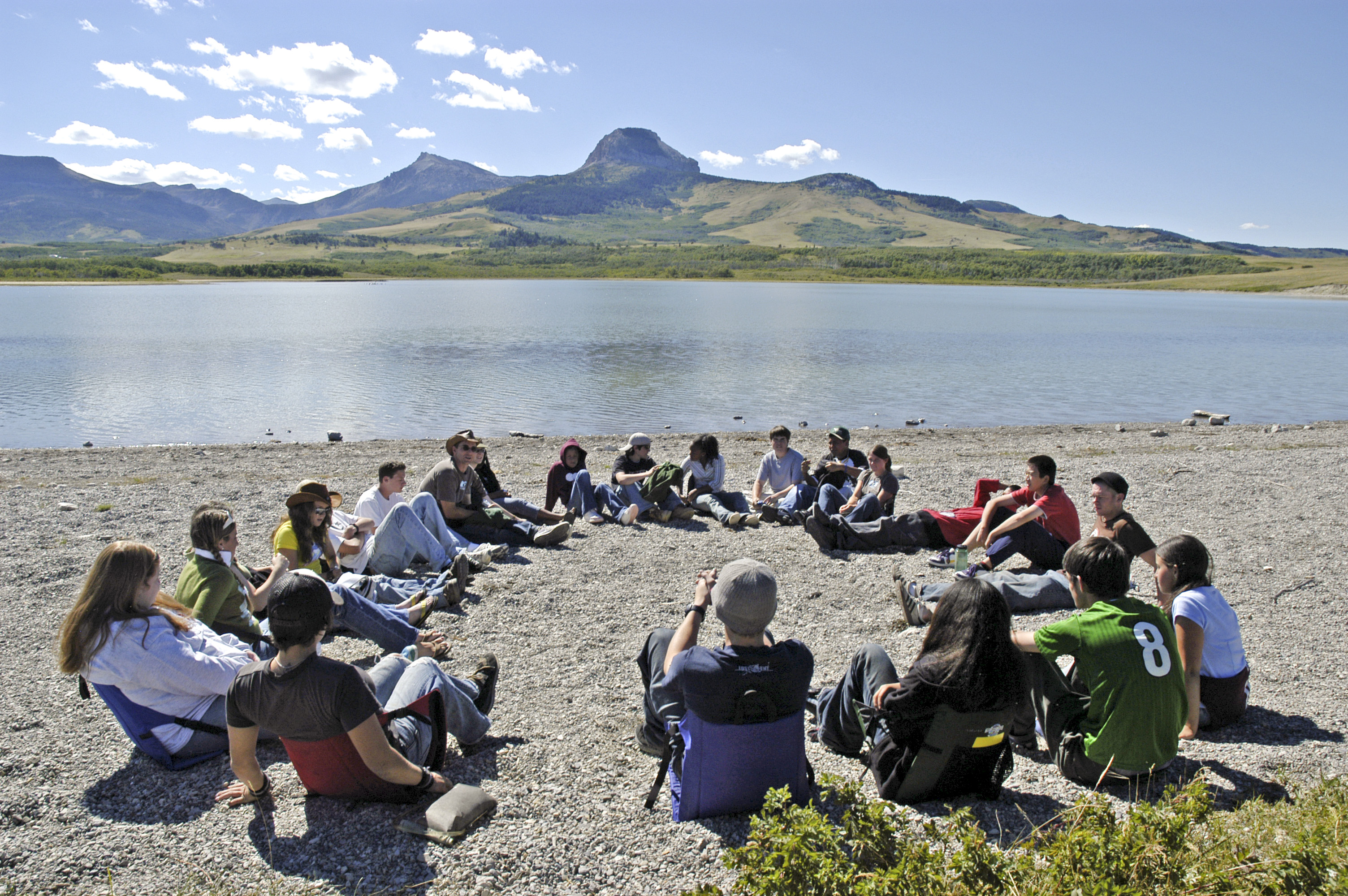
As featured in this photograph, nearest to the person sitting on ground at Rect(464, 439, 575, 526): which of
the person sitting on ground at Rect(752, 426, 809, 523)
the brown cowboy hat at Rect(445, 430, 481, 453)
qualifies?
the brown cowboy hat at Rect(445, 430, 481, 453)

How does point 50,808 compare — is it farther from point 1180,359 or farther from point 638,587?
point 1180,359

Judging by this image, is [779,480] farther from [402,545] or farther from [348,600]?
[348,600]

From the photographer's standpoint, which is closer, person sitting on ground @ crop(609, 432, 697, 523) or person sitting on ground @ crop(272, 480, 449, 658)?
person sitting on ground @ crop(272, 480, 449, 658)

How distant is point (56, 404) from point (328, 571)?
26095mm

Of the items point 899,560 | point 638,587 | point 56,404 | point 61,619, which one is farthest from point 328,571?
point 56,404

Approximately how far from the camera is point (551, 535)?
375 inches

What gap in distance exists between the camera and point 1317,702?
559 cm

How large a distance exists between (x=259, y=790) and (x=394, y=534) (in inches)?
160

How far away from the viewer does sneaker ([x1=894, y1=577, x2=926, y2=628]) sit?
694cm

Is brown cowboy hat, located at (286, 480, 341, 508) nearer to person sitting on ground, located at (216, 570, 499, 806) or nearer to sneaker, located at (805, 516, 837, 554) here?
person sitting on ground, located at (216, 570, 499, 806)

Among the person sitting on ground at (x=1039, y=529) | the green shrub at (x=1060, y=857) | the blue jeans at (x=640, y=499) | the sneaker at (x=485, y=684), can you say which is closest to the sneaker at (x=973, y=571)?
the person sitting on ground at (x=1039, y=529)

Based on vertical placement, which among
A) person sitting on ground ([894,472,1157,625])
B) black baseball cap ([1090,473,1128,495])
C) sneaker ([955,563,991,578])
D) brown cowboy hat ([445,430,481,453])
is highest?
black baseball cap ([1090,473,1128,495])

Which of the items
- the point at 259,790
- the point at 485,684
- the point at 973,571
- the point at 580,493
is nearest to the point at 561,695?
the point at 485,684

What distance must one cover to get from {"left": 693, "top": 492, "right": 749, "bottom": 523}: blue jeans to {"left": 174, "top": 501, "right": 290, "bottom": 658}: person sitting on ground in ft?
21.0
